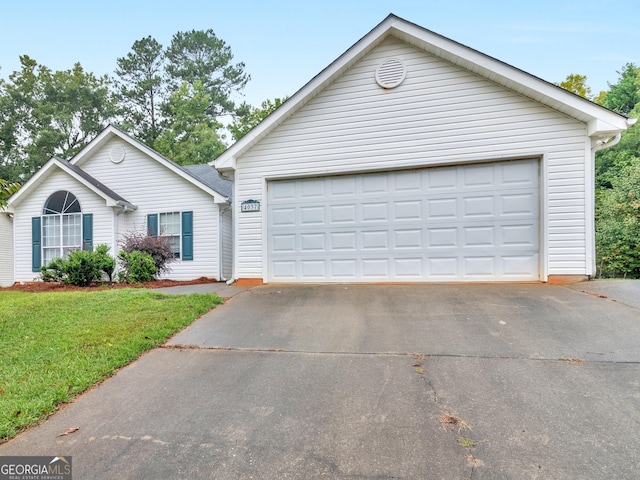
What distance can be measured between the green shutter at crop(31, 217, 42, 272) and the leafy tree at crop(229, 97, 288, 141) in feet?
38.3

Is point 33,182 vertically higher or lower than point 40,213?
higher

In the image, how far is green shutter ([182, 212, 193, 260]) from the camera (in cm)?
1105

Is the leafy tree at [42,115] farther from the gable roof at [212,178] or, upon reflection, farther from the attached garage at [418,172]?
the attached garage at [418,172]

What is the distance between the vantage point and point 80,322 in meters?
4.73

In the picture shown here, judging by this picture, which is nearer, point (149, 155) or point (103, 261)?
point (103, 261)

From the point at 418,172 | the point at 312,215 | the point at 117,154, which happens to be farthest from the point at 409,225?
the point at 117,154

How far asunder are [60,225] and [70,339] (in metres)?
9.45

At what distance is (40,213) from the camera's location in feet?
37.5

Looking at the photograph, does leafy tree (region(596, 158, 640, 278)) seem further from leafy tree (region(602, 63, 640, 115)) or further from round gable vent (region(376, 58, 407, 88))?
round gable vent (region(376, 58, 407, 88))

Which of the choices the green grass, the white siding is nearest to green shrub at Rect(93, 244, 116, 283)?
the green grass

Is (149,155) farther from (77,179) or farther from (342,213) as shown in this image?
(342,213)

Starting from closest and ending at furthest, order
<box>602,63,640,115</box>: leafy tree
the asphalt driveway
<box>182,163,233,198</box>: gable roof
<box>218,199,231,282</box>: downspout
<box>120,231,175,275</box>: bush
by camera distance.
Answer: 1. the asphalt driveway
2. <box>120,231,175,275</box>: bush
3. <box>218,199,231,282</box>: downspout
4. <box>182,163,233,198</box>: gable roof
5. <box>602,63,640,115</box>: leafy tree
